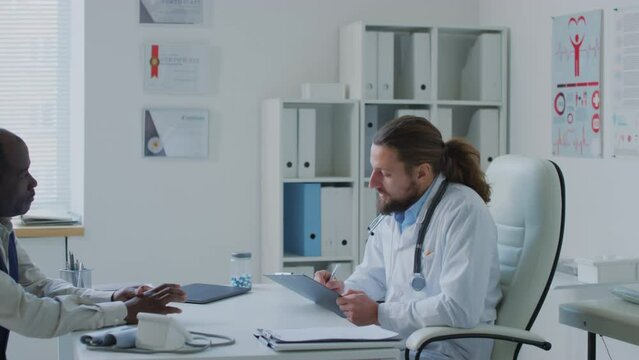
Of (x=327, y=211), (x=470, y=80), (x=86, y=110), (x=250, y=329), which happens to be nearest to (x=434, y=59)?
(x=470, y=80)

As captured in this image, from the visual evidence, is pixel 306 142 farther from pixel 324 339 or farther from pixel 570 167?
pixel 324 339

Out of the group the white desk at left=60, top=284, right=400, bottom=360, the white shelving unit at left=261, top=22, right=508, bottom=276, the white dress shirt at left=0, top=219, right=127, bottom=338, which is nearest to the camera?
the white desk at left=60, top=284, right=400, bottom=360

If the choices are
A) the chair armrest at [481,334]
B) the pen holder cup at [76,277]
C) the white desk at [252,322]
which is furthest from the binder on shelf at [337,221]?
the chair armrest at [481,334]

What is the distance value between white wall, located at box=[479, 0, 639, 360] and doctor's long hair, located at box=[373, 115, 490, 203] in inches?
48.0

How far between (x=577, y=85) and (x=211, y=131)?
5.85 feet

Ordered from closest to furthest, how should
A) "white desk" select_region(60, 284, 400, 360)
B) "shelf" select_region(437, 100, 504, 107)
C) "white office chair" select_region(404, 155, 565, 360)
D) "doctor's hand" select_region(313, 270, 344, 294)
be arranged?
"white desk" select_region(60, 284, 400, 360)
"white office chair" select_region(404, 155, 565, 360)
"doctor's hand" select_region(313, 270, 344, 294)
"shelf" select_region(437, 100, 504, 107)

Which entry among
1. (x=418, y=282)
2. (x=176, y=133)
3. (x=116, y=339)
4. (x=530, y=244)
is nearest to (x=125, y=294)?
(x=116, y=339)

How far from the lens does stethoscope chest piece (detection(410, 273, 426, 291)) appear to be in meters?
2.60

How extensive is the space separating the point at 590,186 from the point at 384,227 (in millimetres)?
1377

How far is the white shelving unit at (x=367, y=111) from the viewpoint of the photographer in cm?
440

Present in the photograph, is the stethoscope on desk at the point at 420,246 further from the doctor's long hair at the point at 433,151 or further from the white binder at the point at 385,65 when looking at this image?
the white binder at the point at 385,65

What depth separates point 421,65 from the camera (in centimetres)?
451

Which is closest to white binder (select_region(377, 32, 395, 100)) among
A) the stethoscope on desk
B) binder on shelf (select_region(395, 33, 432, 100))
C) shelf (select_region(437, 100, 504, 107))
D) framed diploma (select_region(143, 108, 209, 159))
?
binder on shelf (select_region(395, 33, 432, 100))

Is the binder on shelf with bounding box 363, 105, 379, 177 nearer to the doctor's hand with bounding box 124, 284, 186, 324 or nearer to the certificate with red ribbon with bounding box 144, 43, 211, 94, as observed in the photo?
the certificate with red ribbon with bounding box 144, 43, 211, 94
